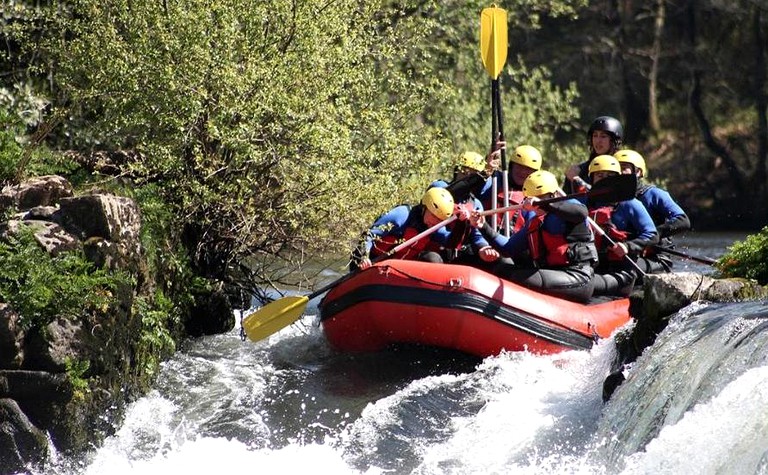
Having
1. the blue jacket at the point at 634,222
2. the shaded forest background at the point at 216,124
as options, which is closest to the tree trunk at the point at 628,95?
the shaded forest background at the point at 216,124

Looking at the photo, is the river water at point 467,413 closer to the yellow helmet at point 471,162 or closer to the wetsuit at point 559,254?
the wetsuit at point 559,254

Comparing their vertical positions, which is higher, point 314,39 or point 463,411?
point 314,39

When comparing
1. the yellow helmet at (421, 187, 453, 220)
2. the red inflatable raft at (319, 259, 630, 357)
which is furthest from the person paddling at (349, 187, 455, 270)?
the red inflatable raft at (319, 259, 630, 357)

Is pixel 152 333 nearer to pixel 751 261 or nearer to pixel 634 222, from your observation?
pixel 751 261

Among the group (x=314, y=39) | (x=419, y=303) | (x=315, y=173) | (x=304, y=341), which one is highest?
(x=314, y=39)

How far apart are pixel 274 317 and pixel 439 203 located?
155 cm

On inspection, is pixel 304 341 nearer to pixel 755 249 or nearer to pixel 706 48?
pixel 755 249

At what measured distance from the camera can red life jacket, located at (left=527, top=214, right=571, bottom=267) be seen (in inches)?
398

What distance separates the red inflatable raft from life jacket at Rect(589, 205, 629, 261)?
3.35 ft

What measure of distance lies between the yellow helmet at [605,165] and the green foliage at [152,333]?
3.66 meters

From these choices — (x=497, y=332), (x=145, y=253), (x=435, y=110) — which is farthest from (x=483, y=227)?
(x=435, y=110)

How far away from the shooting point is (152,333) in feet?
29.5

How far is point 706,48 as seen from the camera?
29.0 meters

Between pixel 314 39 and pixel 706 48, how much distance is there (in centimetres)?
2029
